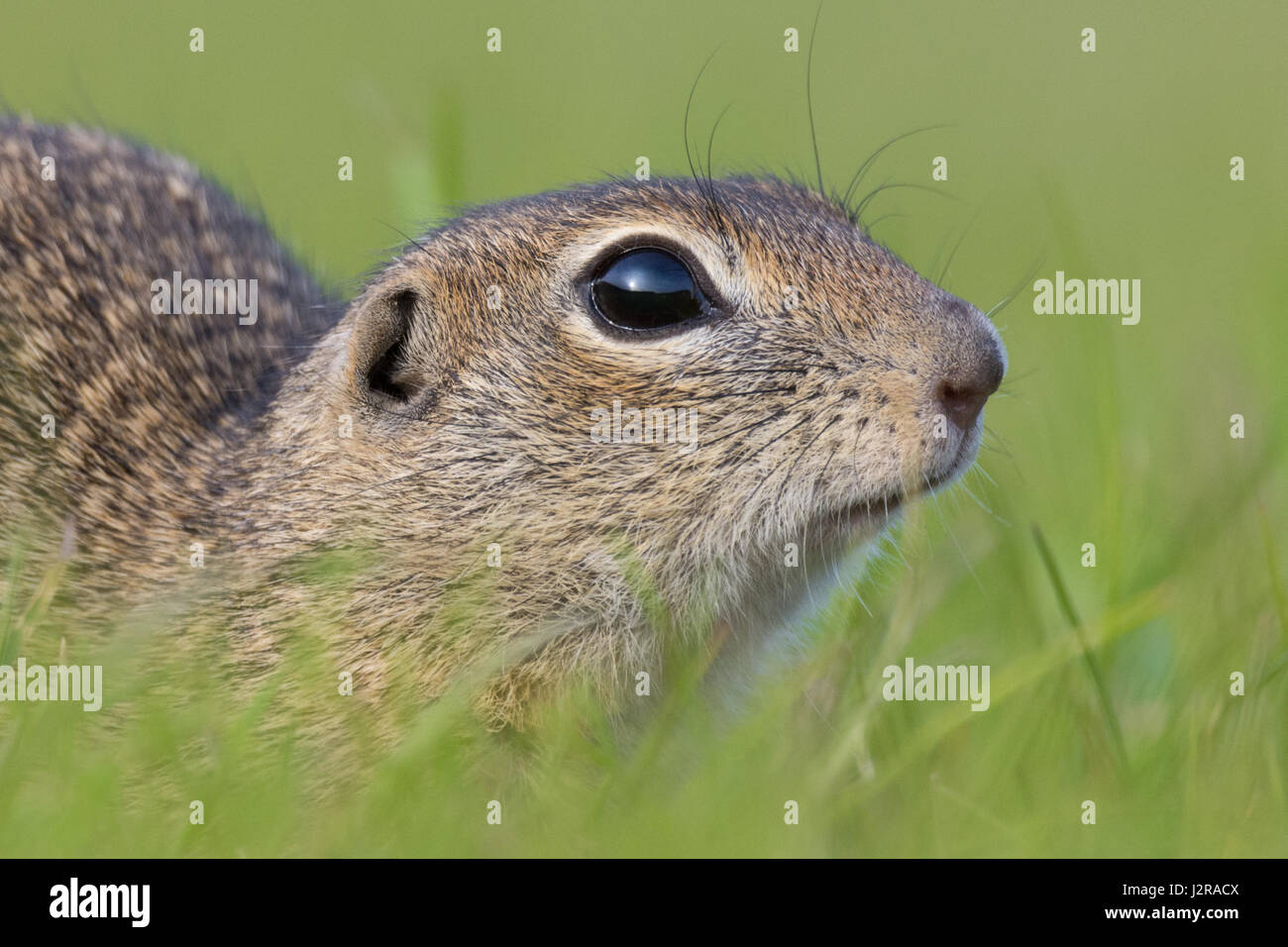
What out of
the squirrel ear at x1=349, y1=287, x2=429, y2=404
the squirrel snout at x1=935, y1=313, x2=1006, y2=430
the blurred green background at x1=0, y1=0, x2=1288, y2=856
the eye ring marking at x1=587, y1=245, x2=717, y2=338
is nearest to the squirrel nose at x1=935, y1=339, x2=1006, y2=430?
the squirrel snout at x1=935, y1=313, x2=1006, y2=430

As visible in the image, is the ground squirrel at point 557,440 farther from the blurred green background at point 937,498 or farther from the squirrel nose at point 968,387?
the blurred green background at point 937,498

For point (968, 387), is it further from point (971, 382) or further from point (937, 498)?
point (937, 498)

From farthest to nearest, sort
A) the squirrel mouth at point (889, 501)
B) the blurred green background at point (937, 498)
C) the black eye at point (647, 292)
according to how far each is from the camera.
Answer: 1. the black eye at point (647, 292)
2. the squirrel mouth at point (889, 501)
3. the blurred green background at point (937, 498)

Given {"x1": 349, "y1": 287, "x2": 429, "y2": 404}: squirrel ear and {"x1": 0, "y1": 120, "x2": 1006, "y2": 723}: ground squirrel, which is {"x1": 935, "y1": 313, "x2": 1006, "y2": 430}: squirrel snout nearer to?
{"x1": 0, "y1": 120, "x2": 1006, "y2": 723}: ground squirrel

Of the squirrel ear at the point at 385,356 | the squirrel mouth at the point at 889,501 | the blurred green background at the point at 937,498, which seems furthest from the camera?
the squirrel ear at the point at 385,356

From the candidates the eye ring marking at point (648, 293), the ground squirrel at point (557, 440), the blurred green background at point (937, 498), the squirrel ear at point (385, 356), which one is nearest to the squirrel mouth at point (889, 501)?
the ground squirrel at point (557, 440)

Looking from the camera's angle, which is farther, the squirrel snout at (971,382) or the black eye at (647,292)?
the black eye at (647,292)
